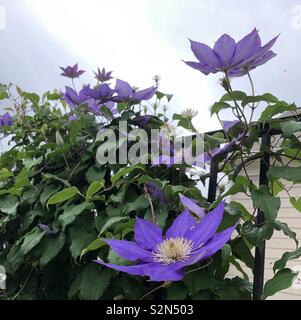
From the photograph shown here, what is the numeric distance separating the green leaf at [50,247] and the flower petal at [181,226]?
1.12ft

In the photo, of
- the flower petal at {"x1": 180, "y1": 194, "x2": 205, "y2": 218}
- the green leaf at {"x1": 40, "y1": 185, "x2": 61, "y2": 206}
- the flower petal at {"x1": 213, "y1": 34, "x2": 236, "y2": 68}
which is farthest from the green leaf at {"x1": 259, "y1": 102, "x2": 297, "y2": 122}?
the green leaf at {"x1": 40, "y1": 185, "x2": 61, "y2": 206}

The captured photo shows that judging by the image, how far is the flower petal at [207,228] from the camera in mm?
524

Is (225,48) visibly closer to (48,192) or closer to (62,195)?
(62,195)

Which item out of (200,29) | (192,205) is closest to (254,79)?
(192,205)

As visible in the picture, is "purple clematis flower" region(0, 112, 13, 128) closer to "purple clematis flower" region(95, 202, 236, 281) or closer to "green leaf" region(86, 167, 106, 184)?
"green leaf" region(86, 167, 106, 184)

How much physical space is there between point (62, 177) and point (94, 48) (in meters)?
0.92

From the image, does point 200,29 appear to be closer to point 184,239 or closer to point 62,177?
point 62,177

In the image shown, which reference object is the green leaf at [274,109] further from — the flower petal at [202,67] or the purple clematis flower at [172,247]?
the purple clematis flower at [172,247]

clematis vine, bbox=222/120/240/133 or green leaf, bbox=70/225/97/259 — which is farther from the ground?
clematis vine, bbox=222/120/240/133

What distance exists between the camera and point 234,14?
207 cm

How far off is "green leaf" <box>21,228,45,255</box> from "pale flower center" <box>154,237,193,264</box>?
0.39 m

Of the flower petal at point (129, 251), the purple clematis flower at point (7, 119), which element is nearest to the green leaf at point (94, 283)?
the flower petal at point (129, 251)

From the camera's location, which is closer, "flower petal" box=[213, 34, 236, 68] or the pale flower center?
the pale flower center

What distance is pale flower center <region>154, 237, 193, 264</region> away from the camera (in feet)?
1.71
